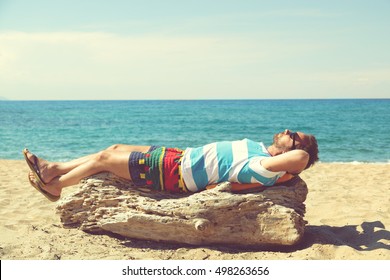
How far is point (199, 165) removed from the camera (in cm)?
464

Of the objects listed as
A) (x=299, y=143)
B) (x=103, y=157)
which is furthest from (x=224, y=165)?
(x=103, y=157)

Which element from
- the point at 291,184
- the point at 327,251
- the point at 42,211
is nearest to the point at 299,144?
the point at 291,184

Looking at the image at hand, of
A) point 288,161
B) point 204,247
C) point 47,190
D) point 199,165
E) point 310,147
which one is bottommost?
point 204,247

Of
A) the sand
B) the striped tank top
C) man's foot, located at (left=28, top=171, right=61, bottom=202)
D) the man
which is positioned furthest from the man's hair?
man's foot, located at (left=28, top=171, right=61, bottom=202)

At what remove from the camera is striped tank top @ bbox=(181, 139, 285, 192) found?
179 inches

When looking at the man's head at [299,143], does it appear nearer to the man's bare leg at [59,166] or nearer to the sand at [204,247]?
the sand at [204,247]

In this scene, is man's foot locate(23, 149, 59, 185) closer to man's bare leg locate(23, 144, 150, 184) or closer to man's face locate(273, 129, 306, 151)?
man's bare leg locate(23, 144, 150, 184)

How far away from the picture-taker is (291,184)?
4793 mm

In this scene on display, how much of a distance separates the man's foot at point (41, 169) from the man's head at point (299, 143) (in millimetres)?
2882

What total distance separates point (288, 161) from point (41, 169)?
10.0ft

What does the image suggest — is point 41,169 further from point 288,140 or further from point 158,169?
point 288,140
